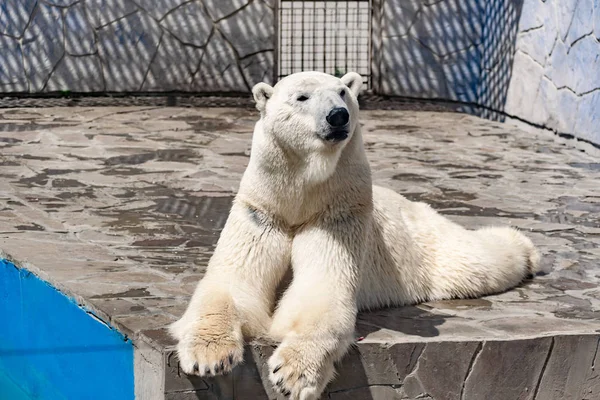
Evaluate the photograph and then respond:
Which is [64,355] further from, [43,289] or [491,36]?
[491,36]

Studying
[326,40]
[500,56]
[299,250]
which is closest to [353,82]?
[299,250]

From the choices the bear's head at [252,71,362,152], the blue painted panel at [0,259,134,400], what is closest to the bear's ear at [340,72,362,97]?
the bear's head at [252,71,362,152]

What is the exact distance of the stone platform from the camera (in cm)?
316

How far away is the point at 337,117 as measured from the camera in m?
2.94

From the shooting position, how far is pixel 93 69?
34.1 feet

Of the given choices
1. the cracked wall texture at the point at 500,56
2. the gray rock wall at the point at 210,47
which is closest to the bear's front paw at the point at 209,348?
the cracked wall texture at the point at 500,56

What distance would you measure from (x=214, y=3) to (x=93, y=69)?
Result: 55.2 inches

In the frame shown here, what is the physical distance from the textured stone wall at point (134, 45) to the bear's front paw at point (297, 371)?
316 inches

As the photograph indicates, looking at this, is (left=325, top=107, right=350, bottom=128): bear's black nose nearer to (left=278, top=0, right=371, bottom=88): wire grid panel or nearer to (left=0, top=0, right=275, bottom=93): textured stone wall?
(left=0, top=0, right=275, bottom=93): textured stone wall

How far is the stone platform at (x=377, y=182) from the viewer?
3158 mm

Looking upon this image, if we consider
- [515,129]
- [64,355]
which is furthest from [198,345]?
[515,129]

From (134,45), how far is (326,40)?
205cm

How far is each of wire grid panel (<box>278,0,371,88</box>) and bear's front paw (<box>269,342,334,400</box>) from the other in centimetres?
822

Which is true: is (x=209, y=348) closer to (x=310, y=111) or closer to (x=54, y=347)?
(x=310, y=111)
